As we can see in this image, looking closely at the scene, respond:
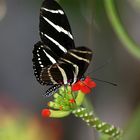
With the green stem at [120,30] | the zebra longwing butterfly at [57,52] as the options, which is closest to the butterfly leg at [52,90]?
the zebra longwing butterfly at [57,52]

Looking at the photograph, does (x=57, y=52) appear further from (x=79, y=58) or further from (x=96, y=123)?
(x=96, y=123)

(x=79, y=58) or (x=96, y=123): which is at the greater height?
(x=79, y=58)

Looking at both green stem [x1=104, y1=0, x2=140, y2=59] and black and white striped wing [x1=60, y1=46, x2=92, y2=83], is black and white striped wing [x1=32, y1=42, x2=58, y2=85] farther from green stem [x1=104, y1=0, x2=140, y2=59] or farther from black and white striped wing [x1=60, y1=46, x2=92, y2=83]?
green stem [x1=104, y1=0, x2=140, y2=59]

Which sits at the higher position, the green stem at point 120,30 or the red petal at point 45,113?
the green stem at point 120,30

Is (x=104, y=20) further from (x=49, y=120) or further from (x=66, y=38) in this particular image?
(x=49, y=120)

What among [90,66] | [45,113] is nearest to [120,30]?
[90,66]

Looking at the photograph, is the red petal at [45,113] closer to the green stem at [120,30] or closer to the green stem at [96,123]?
the green stem at [96,123]

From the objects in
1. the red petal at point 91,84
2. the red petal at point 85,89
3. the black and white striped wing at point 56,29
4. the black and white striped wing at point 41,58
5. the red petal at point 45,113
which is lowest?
Result: the red petal at point 45,113
